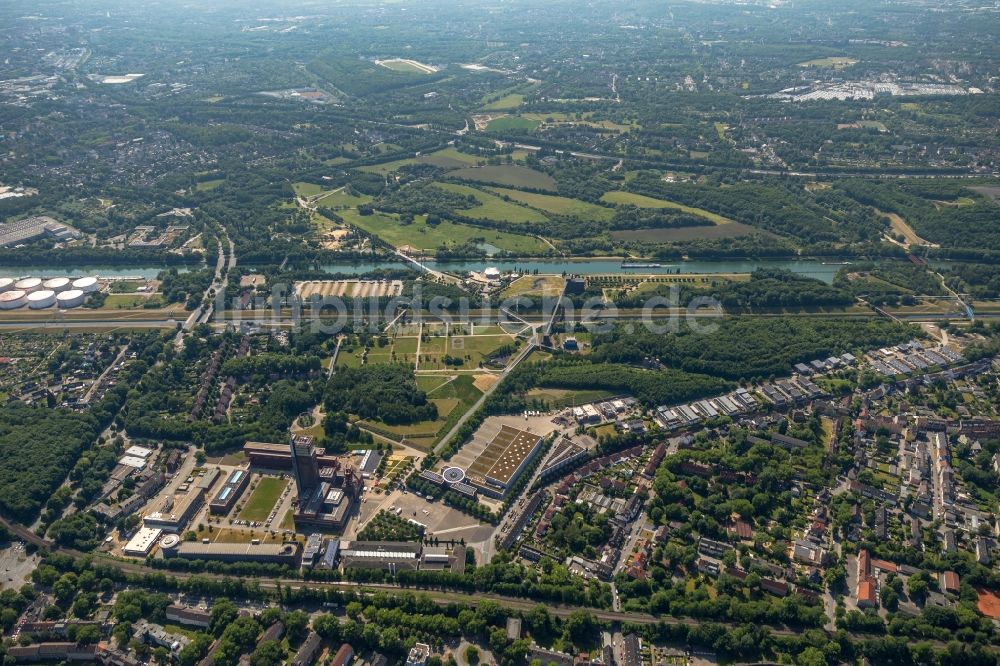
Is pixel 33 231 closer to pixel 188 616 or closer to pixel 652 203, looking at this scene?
pixel 188 616

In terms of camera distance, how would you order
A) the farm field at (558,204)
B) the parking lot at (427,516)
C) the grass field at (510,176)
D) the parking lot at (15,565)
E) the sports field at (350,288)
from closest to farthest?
the parking lot at (15,565), the parking lot at (427,516), the sports field at (350,288), the farm field at (558,204), the grass field at (510,176)

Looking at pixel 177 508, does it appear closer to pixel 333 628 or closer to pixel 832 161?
pixel 333 628

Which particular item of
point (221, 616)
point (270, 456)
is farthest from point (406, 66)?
point (221, 616)

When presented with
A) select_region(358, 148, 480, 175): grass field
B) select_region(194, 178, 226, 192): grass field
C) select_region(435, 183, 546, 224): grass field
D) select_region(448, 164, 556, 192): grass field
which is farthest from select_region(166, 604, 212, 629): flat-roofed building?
select_region(358, 148, 480, 175): grass field

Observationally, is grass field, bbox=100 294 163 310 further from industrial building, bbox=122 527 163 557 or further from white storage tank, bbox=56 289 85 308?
industrial building, bbox=122 527 163 557

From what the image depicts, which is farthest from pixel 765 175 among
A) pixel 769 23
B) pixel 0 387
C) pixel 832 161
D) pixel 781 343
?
pixel 769 23

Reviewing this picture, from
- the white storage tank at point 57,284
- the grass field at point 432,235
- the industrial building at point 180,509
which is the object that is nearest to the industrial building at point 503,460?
the industrial building at point 180,509

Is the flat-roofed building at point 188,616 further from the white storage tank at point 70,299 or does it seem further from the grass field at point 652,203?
the grass field at point 652,203
